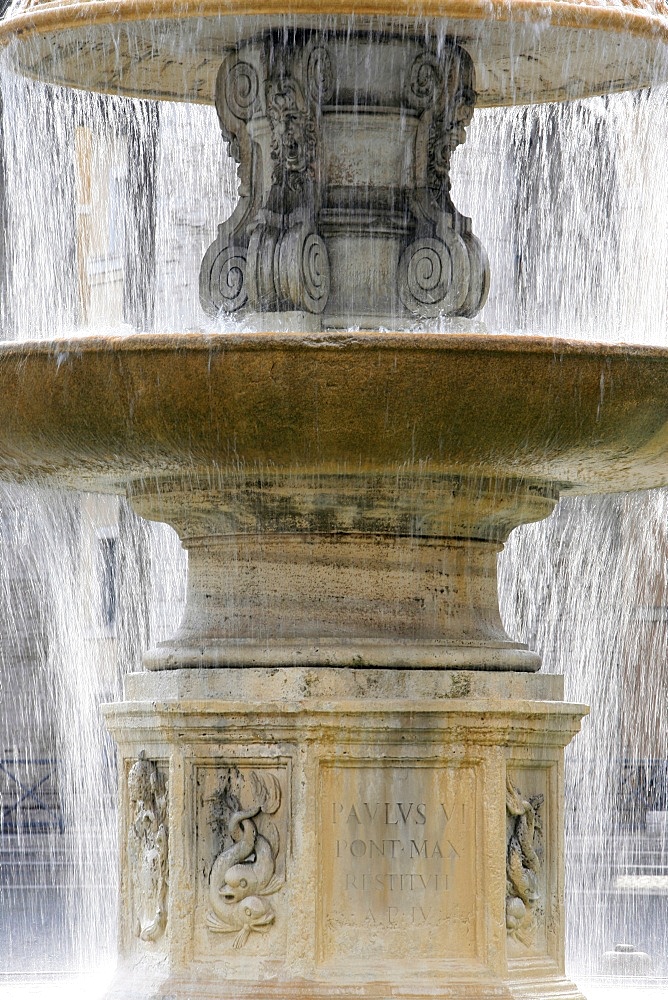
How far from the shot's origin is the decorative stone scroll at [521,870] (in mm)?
7965

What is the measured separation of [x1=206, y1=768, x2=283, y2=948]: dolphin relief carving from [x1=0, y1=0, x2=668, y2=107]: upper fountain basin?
262cm

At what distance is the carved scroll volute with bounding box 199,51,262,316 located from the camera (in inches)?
326

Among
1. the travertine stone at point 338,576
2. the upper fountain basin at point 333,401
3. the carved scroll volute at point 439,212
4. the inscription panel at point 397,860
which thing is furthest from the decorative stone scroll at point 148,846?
the carved scroll volute at point 439,212

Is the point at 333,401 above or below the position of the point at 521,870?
above

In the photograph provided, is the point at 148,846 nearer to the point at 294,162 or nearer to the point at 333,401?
the point at 333,401

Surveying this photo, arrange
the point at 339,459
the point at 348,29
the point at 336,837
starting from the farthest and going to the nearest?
1. the point at 348,29
2. the point at 336,837
3. the point at 339,459

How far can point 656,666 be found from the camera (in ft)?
89.6

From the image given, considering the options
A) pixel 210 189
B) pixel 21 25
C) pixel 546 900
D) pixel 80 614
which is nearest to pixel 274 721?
pixel 546 900

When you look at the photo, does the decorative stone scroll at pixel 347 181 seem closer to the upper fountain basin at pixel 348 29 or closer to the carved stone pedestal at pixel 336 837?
the upper fountain basin at pixel 348 29

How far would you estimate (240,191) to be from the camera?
8.55 metres

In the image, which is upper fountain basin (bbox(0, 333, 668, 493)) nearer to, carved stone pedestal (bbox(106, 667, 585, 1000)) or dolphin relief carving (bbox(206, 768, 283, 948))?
carved stone pedestal (bbox(106, 667, 585, 1000))

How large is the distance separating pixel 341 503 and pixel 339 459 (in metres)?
0.43

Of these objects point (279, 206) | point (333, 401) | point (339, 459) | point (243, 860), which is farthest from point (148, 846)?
point (279, 206)

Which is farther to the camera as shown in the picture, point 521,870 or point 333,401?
point 521,870
